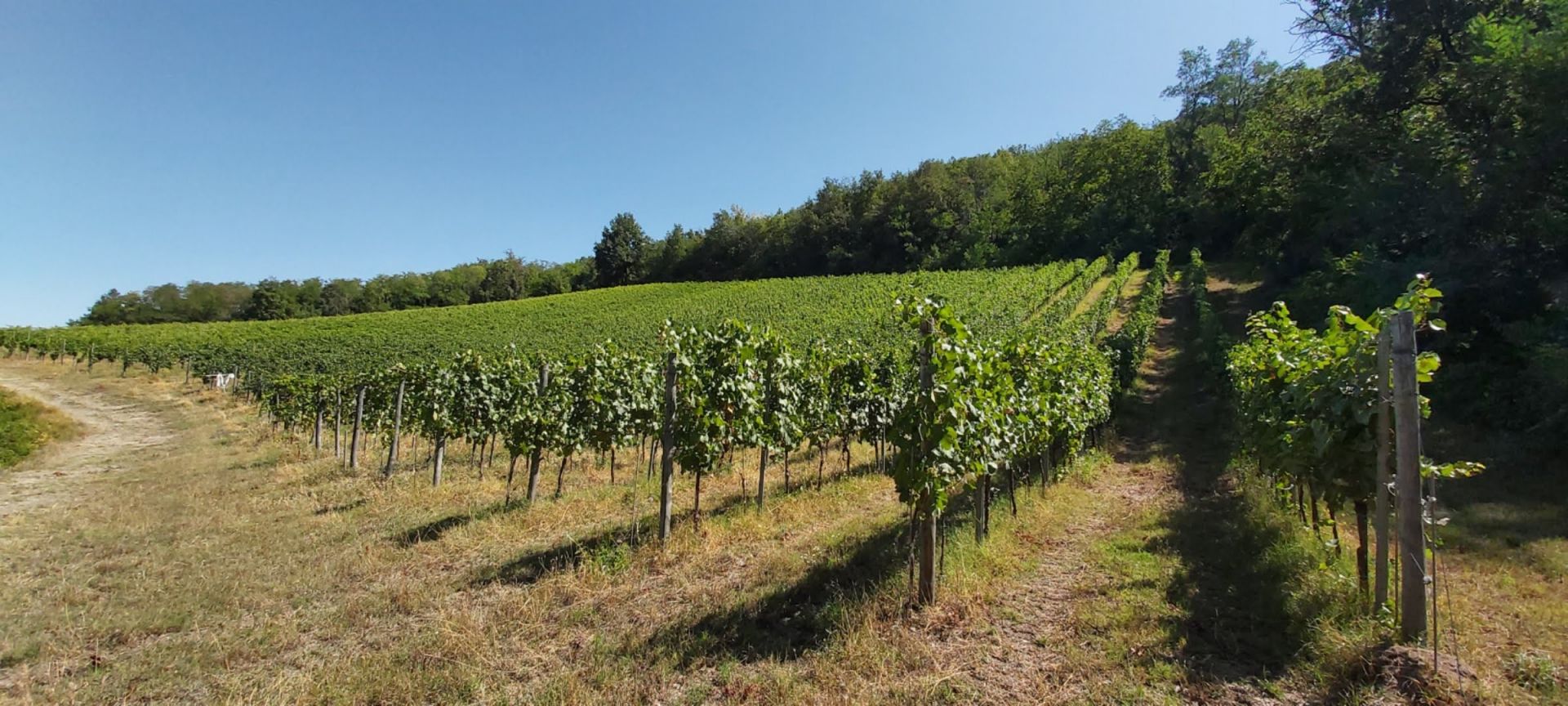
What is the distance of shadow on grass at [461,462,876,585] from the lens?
683cm

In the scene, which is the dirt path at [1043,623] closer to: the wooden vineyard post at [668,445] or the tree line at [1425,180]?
the wooden vineyard post at [668,445]

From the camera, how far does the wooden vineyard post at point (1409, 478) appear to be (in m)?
4.09

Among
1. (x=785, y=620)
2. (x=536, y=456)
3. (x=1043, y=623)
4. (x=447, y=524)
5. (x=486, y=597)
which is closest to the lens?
(x=1043, y=623)

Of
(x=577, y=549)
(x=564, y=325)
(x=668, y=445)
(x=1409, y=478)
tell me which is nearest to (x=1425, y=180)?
(x=1409, y=478)

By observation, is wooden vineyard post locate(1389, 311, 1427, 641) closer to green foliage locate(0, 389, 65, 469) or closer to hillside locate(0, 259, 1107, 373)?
hillside locate(0, 259, 1107, 373)

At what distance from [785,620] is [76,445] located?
87.4 ft

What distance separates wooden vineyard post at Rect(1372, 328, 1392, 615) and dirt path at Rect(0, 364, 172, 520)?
17.7m

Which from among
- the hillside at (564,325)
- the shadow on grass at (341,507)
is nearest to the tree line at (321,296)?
the hillside at (564,325)

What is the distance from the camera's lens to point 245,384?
3641cm

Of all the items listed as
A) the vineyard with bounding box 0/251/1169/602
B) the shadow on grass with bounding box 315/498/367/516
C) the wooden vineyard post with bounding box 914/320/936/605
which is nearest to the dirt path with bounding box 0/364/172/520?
the vineyard with bounding box 0/251/1169/602

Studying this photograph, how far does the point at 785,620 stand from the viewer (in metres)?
5.48

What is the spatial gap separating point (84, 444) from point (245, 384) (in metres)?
18.1

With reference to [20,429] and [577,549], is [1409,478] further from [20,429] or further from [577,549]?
[20,429]

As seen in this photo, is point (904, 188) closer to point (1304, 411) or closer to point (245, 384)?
point (245, 384)
